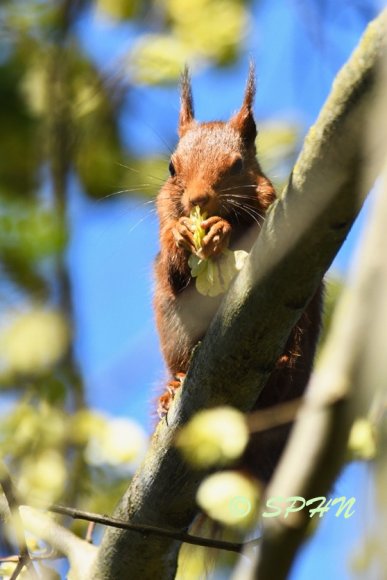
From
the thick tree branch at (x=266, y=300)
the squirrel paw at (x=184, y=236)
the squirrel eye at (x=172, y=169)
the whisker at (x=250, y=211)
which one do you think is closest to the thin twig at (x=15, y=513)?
the thick tree branch at (x=266, y=300)

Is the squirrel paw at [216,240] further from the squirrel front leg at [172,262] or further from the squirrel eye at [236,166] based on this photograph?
the squirrel eye at [236,166]

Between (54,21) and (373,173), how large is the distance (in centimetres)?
Answer: 95

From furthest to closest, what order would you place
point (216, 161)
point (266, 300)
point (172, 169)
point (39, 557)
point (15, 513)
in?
point (172, 169) → point (216, 161) → point (39, 557) → point (15, 513) → point (266, 300)

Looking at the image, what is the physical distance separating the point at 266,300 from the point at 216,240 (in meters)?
0.92

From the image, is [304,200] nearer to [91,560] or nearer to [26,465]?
[26,465]

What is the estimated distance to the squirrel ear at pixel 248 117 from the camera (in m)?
3.83

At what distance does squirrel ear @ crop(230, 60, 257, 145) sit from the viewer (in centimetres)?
383

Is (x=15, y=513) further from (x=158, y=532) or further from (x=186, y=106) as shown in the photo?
(x=186, y=106)

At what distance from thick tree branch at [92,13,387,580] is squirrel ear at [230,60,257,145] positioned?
64.2 inches

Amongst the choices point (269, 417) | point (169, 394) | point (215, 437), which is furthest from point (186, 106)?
point (215, 437)

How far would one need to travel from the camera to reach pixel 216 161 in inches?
138

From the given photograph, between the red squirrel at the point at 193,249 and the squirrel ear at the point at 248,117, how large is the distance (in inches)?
6.6

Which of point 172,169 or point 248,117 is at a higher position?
point 248,117

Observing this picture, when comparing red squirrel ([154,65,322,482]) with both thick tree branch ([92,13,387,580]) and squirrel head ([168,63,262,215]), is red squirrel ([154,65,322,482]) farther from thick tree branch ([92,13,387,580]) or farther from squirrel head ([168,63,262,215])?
thick tree branch ([92,13,387,580])
